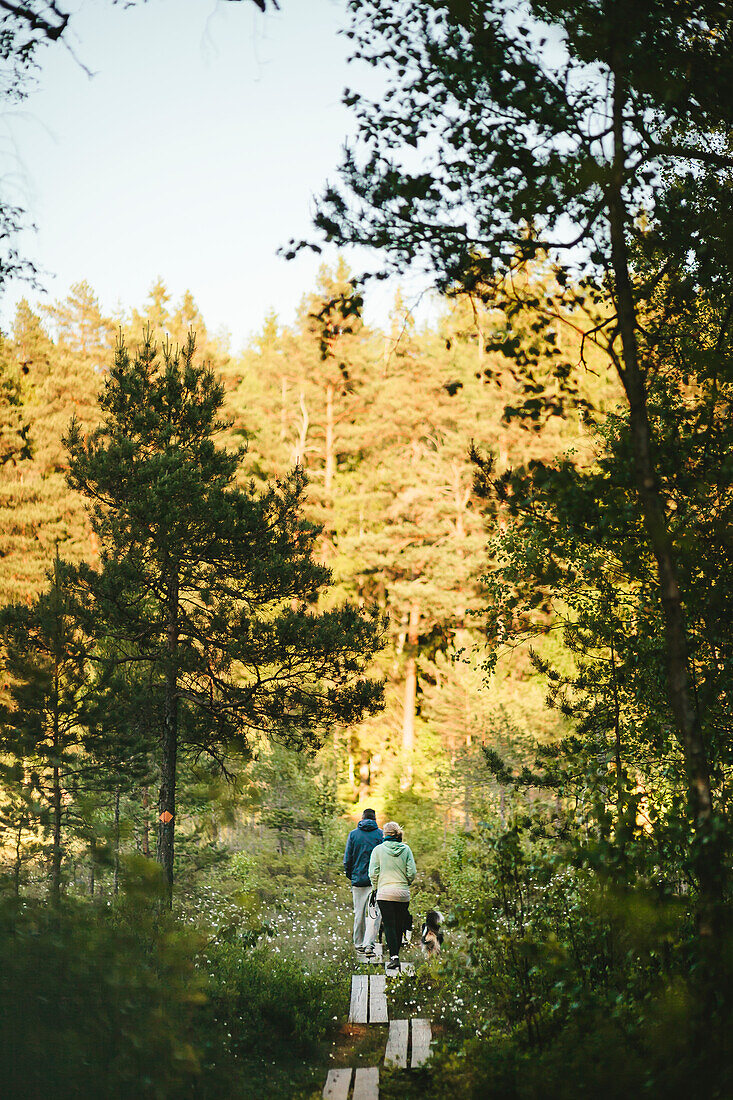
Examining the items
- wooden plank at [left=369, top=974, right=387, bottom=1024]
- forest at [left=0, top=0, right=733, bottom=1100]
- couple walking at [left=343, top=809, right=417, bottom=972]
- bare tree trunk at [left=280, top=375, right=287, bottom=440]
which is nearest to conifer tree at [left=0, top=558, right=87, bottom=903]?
forest at [left=0, top=0, right=733, bottom=1100]

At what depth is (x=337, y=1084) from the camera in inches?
221

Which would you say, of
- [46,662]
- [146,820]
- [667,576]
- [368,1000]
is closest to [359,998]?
[368,1000]

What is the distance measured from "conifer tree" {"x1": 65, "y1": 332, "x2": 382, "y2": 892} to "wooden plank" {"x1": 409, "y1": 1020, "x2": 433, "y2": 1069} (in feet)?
22.3

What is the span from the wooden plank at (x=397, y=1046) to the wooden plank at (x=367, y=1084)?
11 centimetres

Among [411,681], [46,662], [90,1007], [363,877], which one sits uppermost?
[46,662]

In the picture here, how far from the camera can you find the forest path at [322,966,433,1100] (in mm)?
5453

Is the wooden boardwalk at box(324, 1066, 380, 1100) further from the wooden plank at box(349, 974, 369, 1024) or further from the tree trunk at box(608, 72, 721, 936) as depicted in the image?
the tree trunk at box(608, 72, 721, 936)

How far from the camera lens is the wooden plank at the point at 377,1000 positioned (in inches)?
286

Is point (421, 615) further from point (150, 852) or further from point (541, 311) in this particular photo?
point (541, 311)

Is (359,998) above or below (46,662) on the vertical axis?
below

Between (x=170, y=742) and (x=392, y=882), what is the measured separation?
544 centimetres

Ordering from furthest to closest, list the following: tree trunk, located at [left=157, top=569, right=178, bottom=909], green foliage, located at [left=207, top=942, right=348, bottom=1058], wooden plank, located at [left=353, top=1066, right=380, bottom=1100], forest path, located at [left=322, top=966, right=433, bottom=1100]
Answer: tree trunk, located at [left=157, top=569, right=178, bottom=909] < green foliage, located at [left=207, top=942, right=348, bottom=1058] < forest path, located at [left=322, top=966, right=433, bottom=1100] < wooden plank, located at [left=353, top=1066, right=380, bottom=1100]

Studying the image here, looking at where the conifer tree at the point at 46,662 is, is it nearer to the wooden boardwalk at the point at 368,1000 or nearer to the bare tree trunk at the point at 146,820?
the bare tree trunk at the point at 146,820

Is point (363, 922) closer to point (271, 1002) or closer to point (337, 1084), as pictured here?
point (271, 1002)
